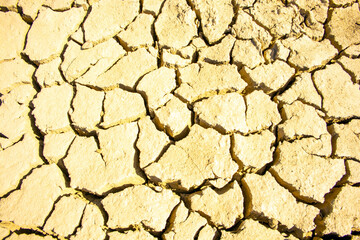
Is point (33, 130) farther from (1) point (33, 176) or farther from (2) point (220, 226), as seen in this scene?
(2) point (220, 226)

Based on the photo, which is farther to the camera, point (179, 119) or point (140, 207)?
point (179, 119)

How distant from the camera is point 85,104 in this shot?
1544mm

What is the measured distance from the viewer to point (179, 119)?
57.1 inches

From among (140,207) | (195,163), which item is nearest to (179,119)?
(195,163)

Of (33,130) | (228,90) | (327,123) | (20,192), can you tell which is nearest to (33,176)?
(20,192)

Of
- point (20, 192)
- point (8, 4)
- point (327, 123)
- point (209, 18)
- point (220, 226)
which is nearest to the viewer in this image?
point (220, 226)

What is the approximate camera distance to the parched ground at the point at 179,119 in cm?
123

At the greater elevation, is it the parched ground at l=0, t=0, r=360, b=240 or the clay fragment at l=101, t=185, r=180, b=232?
the parched ground at l=0, t=0, r=360, b=240

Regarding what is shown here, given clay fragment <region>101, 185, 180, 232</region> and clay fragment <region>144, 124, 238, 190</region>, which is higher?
clay fragment <region>144, 124, 238, 190</region>

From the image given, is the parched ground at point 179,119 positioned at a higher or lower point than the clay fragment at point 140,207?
higher

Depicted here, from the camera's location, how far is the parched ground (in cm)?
123

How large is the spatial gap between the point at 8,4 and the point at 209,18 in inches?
65.9

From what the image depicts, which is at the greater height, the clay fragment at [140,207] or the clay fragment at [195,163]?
the clay fragment at [195,163]

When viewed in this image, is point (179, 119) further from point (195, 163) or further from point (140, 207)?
point (140, 207)
